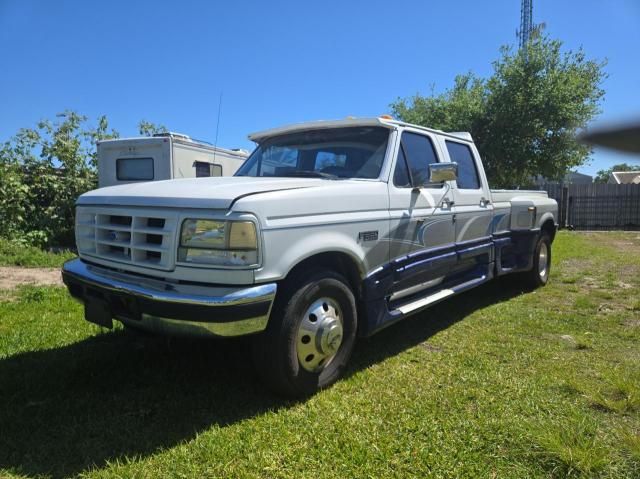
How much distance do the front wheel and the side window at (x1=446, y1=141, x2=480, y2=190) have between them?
7.97 ft

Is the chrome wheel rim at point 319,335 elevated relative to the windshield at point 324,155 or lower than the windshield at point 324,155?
lower

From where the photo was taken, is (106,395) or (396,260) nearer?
(106,395)

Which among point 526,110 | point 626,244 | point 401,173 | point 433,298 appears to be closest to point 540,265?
point 433,298

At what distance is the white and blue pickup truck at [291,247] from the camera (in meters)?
2.77

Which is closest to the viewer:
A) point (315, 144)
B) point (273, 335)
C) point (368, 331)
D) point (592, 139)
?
point (592, 139)

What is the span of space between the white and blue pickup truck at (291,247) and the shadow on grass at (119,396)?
471 millimetres

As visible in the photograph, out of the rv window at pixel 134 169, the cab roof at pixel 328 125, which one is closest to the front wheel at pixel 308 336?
the cab roof at pixel 328 125

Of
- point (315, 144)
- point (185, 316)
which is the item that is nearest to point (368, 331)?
point (185, 316)

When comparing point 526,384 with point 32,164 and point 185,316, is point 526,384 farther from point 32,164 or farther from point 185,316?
point 32,164

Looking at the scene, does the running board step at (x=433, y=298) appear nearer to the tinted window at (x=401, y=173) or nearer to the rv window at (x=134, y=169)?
the tinted window at (x=401, y=173)

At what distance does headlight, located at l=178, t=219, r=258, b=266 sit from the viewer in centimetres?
275

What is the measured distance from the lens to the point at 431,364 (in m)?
3.84

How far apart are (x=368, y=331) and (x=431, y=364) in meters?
0.69

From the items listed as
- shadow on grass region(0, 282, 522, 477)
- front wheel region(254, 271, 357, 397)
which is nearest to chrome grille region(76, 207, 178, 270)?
front wheel region(254, 271, 357, 397)
